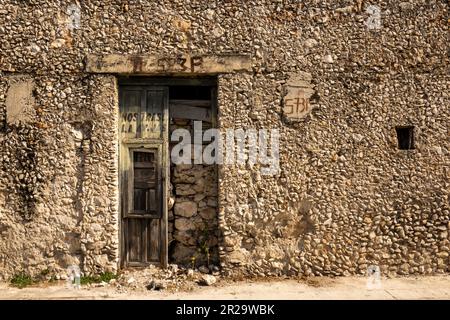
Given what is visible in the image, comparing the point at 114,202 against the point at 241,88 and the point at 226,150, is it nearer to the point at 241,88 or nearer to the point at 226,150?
the point at 226,150

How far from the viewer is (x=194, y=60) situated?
446cm

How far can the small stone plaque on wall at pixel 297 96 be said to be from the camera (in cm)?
449

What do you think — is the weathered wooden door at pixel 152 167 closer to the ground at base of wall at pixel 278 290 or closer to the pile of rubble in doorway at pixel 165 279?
the pile of rubble in doorway at pixel 165 279

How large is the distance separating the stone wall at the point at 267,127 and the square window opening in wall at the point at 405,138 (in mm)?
85

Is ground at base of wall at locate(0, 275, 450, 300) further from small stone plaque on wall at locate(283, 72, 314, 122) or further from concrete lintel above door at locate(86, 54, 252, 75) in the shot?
concrete lintel above door at locate(86, 54, 252, 75)

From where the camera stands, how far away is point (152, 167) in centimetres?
468

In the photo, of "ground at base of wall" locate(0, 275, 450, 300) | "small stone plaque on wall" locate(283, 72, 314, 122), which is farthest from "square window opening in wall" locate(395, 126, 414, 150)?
"ground at base of wall" locate(0, 275, 450, 300)

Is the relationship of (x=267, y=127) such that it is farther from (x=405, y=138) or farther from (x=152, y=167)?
(x=405, y=138)

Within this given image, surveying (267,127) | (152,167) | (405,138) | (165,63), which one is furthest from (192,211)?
(405,138)

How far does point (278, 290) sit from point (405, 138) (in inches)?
87.7

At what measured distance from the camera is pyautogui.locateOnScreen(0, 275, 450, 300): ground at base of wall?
13.0ft

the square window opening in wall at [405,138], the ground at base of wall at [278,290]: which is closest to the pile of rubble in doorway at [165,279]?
the ground at base of wall at [278,290]

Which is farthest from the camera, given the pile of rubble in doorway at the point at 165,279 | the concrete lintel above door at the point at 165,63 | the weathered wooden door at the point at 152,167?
the weathered wooden door at the point at 152,167

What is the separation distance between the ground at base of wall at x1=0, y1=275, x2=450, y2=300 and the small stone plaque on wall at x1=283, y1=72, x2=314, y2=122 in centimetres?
180
